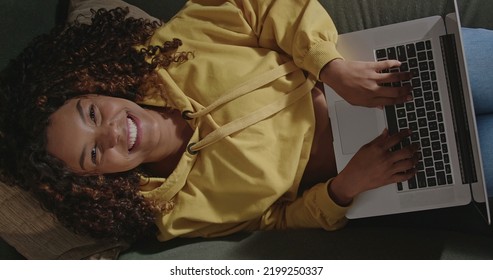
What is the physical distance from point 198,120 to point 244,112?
0.31 feet

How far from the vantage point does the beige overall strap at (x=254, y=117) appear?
108cm

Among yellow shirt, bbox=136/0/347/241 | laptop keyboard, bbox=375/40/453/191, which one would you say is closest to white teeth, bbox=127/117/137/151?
yellow shirt, bbox=136/0/347/241

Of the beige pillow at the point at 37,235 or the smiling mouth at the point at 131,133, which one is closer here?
the smiling mouth at the point at 131,133

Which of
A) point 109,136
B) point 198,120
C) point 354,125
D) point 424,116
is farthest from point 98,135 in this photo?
point 424,116

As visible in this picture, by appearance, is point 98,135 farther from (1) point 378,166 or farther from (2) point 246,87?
(1) point 378,166

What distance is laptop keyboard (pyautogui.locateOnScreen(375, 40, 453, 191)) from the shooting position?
1015mm

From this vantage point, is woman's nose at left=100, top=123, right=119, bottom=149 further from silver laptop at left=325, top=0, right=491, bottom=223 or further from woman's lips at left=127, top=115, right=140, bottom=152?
silver laptop at left=325, top=0, right=491, bottom=223

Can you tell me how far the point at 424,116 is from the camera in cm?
102

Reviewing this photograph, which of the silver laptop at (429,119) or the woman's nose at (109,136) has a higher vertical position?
the woman's nose at (109,136)

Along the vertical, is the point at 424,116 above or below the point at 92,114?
below

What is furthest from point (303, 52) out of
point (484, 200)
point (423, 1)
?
point (484, 200)

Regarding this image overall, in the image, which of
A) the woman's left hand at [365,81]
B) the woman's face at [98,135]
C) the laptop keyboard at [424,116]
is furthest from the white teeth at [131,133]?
the laptop keyboard at [424,116]

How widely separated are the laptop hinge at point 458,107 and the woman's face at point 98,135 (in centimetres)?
56

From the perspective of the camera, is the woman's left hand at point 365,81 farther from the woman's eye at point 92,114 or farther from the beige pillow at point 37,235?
the beige pillow at point 37,235
